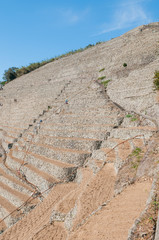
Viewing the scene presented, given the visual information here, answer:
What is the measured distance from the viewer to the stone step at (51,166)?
39.1 feet

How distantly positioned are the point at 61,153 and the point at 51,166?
1237mm

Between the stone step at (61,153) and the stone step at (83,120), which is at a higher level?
the stone step at (83,120)

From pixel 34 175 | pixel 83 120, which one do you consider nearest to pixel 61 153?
pixel 34 175

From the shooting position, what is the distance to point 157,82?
1358 centimetres

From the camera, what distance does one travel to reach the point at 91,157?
12.3m

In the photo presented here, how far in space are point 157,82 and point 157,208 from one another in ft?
36.3

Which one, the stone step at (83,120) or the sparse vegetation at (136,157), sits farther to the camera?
the stone step at (83,120)

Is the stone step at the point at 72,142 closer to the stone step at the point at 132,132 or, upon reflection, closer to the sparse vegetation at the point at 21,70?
the stone step at the point at 132,132

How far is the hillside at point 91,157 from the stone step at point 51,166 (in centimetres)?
7

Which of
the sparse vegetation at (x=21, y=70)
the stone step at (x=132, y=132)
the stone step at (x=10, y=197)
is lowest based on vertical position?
the stone step at (x=10, y=197)

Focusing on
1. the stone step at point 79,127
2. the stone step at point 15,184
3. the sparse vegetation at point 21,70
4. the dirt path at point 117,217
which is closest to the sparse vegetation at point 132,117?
the stone step at point 79,127

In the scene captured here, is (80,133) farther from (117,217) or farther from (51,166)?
(117,217)

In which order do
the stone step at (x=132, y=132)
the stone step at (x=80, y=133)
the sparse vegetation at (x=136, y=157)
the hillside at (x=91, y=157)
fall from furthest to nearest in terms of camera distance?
the stone step at (x=80, y=133), the stone step at (x=132, y=132), the sparse vegetation at (x=136, y=157), the hillside at (x=91, y=157)

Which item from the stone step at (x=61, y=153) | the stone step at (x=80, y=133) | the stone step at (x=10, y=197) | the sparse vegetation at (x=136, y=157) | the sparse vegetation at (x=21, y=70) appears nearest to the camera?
the sparse vegetation at (x=136, y=157)
